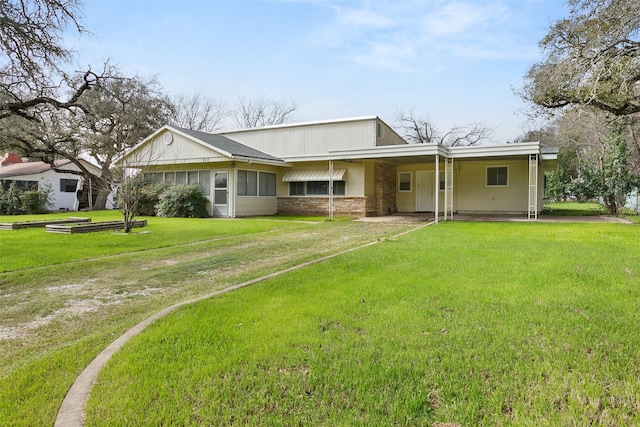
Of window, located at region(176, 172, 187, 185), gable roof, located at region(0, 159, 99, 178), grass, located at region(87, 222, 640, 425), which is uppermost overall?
gable roof, located at region(0, 159, 99, 178)

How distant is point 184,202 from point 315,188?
20.7 ft

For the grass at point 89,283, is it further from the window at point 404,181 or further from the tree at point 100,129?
the tree at point 100,129

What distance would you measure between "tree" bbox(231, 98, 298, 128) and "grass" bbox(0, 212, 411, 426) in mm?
35344

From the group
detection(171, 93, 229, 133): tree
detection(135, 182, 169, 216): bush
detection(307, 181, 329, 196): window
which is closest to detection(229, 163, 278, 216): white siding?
detection(307, 181, 329, 196): window

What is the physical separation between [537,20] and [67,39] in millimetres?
14766

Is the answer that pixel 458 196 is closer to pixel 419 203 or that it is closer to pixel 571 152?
pixel 419 203

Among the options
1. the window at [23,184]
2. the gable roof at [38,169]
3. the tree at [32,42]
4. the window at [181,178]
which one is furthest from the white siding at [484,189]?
the window at [23,184]

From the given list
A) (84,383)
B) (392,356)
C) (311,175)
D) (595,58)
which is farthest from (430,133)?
(84,383)

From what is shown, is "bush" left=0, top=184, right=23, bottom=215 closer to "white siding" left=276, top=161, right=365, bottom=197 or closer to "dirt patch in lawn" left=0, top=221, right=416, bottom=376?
"white siding" left=276, top=161, right=365, bottom=197

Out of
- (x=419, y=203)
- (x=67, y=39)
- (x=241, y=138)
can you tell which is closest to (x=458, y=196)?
(x=419, y=203)

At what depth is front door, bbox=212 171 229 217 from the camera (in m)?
18.1

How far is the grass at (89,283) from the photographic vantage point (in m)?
2.75

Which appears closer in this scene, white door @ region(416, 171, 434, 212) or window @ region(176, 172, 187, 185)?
window @ region(176, 172, 187, 185)

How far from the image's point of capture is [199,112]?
42.1 meters
